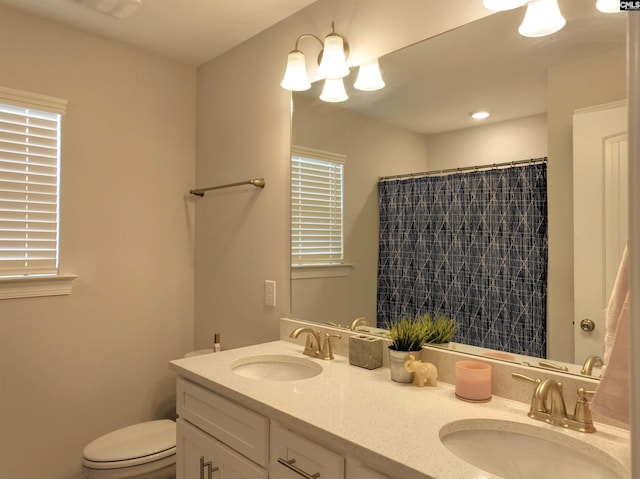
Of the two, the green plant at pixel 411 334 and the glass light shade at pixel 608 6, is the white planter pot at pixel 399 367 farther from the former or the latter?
the glass light shade at pixel 608 6

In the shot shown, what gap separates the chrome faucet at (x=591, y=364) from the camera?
3.77ft

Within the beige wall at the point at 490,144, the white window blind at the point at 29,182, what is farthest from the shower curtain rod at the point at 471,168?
the white window blind at the point at 29,182

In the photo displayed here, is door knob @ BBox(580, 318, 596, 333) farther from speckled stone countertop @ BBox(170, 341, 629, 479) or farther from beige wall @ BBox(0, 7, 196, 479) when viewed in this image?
beige wall @ BBox(0, 7, 196, 479)

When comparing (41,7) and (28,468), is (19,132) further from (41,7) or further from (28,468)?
(28,468)

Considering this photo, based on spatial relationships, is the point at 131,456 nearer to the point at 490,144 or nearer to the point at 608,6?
the point at 490,144

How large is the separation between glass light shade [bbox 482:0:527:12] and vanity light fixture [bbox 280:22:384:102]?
0.48 meters

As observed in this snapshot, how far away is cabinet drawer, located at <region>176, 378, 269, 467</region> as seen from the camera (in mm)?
1246

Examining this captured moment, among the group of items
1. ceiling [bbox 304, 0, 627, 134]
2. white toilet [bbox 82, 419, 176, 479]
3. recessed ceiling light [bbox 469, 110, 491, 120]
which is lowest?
white toilet [bbox 82, 419, 176, 479]

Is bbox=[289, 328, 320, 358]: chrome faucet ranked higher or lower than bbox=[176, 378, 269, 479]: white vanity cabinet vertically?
higher

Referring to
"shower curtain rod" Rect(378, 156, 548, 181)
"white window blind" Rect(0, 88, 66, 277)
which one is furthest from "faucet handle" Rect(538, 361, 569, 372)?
"white window blind" Rect(0, 88, 66, 277)

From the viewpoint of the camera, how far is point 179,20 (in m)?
2.07

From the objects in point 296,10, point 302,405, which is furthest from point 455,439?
point 296,10

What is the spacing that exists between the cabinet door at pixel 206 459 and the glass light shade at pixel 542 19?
59.3 inches

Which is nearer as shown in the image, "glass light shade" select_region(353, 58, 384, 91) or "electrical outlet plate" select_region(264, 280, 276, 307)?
"glass light shade" select_region(353, 58, 384, 91)
